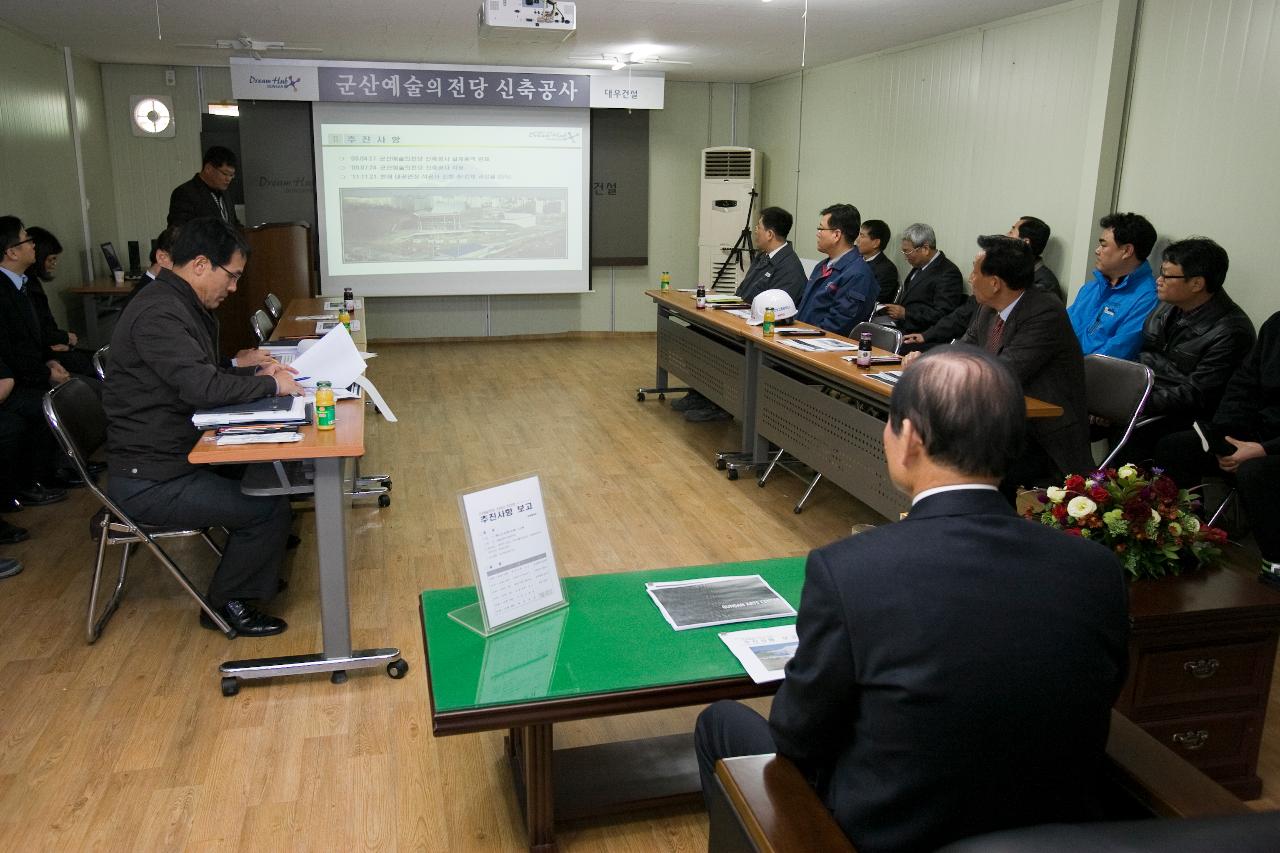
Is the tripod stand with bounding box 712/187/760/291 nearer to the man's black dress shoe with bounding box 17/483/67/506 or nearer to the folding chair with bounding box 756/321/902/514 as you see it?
the folding chair with bounding box 756/321/902/514

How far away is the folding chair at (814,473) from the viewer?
455 cm

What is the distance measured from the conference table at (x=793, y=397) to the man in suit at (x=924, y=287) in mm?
1239

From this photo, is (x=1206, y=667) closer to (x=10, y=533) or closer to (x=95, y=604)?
(x=95, y=604)

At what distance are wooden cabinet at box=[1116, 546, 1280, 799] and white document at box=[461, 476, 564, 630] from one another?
1367 mm

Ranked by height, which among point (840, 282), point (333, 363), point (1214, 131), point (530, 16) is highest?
point (530, 16)

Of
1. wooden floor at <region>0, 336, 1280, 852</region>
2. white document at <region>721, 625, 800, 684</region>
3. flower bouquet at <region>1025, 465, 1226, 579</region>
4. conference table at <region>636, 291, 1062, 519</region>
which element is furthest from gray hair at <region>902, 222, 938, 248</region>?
white document at <region>721, 625, 800, 684</region>

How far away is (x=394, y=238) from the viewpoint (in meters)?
8.73

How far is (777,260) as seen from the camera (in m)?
5.96

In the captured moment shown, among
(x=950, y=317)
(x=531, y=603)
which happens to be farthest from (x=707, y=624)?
(x=950, y=317)

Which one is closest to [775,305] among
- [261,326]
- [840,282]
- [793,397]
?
[840,282]

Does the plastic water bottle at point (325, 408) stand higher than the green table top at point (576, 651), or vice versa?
the plastic water bottle at point (325, 408)

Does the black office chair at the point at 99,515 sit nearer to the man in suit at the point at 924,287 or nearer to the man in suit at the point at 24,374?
the man in suit at the point at 24,374

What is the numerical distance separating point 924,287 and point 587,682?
16.5ft

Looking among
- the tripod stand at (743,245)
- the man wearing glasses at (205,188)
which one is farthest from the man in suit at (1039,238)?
the man wearing glasses at (205,188)
